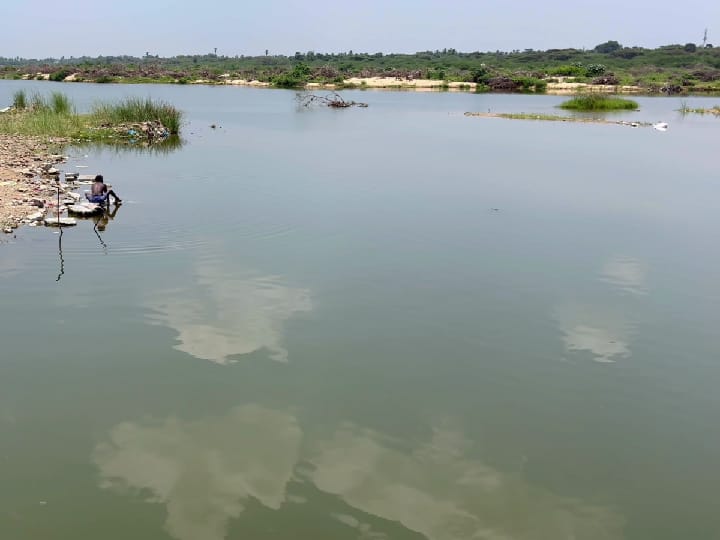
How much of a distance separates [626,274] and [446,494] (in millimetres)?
8824

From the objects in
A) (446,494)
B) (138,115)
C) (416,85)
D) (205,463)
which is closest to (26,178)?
(138,115)

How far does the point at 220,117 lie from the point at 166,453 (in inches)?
1607

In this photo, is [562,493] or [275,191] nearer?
[562,493]

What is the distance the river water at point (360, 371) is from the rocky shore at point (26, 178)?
1.06m

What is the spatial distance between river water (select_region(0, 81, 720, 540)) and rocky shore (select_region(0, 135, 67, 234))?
106 cm

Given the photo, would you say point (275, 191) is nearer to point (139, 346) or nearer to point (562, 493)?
point (139, 346)

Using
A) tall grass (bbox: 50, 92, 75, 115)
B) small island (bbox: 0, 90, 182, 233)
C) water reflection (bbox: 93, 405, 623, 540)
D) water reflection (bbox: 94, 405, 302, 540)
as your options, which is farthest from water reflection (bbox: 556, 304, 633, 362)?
tall grass (bbox: 50, 92, 75, 115)

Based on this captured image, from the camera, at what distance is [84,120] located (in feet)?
107

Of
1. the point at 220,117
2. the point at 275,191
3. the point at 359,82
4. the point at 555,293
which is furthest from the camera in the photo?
the point at 359,82

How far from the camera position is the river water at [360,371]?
20.9 feet

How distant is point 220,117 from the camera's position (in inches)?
1764

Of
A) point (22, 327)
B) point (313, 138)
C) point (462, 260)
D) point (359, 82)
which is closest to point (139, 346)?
point (22, 327)

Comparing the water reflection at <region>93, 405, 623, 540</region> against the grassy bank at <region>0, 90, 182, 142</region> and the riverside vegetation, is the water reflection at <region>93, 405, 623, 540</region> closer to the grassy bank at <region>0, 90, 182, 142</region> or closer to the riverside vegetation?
the grassy bank at <region>0, 90, 182, 142</region>

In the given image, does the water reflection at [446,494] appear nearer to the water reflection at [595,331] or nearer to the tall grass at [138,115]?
the water reflection at [595,331]
